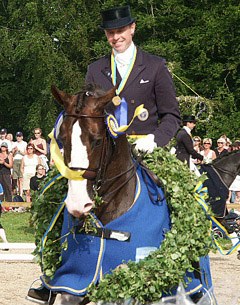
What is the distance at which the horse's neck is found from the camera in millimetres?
5895

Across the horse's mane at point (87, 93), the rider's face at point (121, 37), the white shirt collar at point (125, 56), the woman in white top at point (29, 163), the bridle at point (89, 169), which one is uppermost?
the rider's face at point (121, 37)

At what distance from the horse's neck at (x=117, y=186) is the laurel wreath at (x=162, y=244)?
36 cm

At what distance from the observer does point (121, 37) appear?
21.6 ft

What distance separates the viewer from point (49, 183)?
255 inches

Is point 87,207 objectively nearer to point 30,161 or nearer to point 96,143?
point 96,143

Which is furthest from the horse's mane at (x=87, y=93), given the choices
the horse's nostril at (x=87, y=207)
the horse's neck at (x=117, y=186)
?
the horse's nostril at (x=87, y=207)

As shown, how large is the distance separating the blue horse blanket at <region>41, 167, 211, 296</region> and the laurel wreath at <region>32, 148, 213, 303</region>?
0.23 ft

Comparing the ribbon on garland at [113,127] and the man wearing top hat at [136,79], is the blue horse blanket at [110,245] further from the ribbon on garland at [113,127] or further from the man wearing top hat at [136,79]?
the man wearing top hat at [136,79]

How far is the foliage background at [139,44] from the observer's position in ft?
108

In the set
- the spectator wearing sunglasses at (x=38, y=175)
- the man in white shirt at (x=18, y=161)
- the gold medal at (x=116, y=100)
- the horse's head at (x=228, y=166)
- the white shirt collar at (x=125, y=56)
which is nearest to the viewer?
the gold medal at (x=116, y=100)

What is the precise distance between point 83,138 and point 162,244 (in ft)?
3.44

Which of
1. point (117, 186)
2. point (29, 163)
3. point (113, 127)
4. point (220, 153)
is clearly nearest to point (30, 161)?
point (29, 163)

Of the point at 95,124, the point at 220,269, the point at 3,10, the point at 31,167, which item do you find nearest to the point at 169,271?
the point at 95,124

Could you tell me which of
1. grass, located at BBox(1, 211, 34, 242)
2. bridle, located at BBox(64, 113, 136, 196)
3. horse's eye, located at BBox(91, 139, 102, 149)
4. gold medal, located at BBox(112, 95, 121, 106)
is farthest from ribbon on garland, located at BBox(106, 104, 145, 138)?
grass, located at BBox(1, 211, 34, 242)
